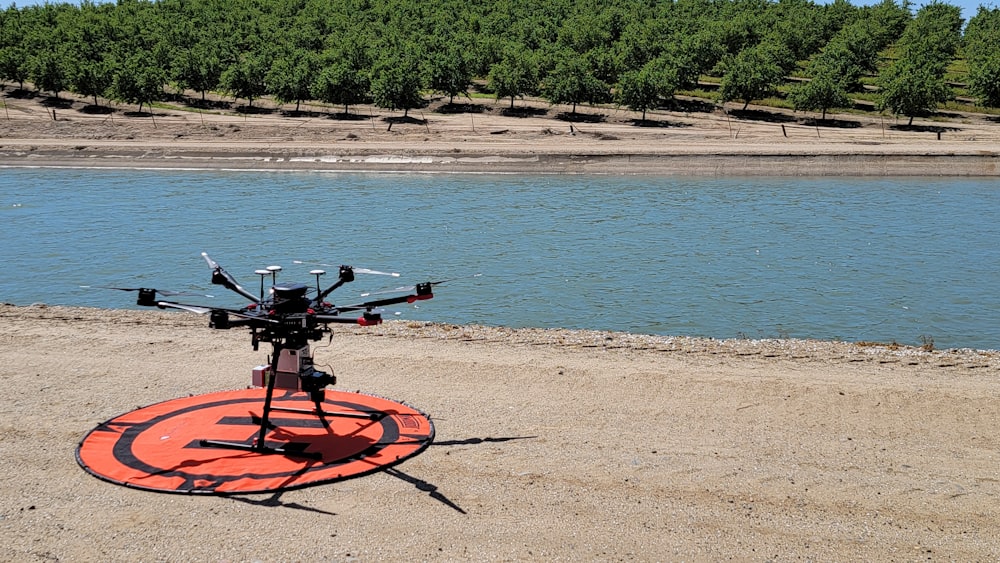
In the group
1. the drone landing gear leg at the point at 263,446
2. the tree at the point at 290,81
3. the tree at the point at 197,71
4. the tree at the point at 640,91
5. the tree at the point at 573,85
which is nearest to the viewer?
the drone landing gear leg at the point at 263,446

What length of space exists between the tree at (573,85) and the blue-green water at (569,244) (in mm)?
20967

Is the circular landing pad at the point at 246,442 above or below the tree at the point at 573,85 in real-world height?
below

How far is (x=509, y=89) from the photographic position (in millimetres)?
82375

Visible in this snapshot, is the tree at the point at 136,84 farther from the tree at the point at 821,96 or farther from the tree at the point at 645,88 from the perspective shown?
the tree at the point at 821,96

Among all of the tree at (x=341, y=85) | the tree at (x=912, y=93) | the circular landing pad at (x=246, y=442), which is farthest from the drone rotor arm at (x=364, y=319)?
the tree at (x=341, y=85)

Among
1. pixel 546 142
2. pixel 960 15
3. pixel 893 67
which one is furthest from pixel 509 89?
pixel 960 15

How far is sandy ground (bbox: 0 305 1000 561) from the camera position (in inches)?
489

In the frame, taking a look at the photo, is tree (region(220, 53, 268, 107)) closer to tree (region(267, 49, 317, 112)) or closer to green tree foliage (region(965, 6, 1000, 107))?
tree (region(267, 49, 317, 112))

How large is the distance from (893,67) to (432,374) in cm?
7377

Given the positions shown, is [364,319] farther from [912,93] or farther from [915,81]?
[915,81]

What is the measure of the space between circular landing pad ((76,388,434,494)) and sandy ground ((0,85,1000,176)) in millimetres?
47067

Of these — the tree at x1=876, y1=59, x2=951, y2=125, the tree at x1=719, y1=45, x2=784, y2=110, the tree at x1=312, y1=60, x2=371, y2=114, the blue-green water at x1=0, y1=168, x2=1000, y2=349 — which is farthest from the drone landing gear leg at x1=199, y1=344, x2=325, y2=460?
the tree at x1=719, y1=45, x2=784, y2=110

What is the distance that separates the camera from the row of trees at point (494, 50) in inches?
3184

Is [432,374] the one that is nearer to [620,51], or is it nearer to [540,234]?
[540,234]
